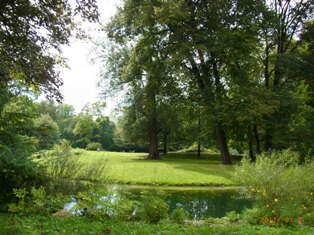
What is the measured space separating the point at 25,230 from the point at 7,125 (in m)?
3.74

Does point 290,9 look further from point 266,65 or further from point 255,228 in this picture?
point 255,228

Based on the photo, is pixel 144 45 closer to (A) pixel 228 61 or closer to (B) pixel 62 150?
(A) pixel 228 61

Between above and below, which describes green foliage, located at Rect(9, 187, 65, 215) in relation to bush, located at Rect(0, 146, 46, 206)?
below

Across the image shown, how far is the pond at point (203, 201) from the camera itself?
923 centimetres

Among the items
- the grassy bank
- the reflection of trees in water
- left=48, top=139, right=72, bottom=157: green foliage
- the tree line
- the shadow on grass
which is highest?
the tree line

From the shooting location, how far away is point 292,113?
20016 mm

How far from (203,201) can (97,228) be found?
616 centimetres

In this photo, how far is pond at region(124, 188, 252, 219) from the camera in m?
9.29

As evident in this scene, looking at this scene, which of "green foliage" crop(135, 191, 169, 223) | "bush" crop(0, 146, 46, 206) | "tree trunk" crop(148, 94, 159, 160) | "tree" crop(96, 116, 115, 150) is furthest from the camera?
"tree" crop(96, 116, 115, 150)

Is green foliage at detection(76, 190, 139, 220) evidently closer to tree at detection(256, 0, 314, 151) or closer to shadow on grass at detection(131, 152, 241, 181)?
shadow on grass at detection(131, 152, 241, 181)

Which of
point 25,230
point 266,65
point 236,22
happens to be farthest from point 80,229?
point 266,65

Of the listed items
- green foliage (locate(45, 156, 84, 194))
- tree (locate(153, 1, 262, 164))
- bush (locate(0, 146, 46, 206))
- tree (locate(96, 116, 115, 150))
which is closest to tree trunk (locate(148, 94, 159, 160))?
tree (locate(153, 1, 262, 164))

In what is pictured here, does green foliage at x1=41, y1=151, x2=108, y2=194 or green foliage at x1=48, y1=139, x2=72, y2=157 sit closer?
green foliage at x1=41, y1=151, x2=108, y2=194

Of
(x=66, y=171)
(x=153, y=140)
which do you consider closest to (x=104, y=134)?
(x=153, y=140)
